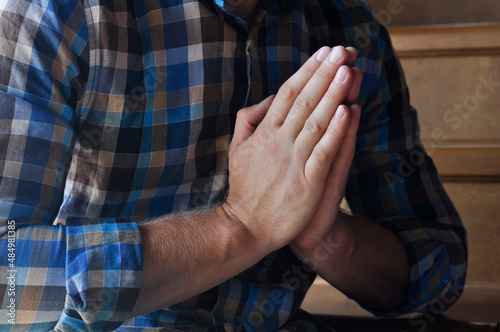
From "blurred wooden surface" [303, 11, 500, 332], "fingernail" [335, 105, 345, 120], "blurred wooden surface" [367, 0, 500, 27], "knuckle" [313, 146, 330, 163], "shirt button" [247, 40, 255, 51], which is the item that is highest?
"shirt button" [247, 40, 255, 51]

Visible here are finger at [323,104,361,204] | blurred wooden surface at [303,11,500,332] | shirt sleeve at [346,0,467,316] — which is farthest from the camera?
blurred wooden surface at [303,11,500,332]

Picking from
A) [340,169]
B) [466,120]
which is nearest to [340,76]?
[340,169]

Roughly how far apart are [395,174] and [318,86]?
405mm

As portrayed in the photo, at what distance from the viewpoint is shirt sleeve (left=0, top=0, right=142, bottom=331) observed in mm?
606

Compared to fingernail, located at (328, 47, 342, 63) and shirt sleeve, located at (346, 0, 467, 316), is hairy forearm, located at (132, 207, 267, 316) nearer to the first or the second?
fingernail, located at (328, 47, 342, 63)

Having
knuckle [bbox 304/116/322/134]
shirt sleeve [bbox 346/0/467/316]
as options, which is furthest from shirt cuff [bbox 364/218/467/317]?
knuckle [bbox 304/116/322/134]

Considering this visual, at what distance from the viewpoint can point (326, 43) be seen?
0.96 metres

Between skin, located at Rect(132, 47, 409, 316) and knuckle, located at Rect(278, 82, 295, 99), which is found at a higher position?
knuckle, located at Rect(278, 82, 295, 99)

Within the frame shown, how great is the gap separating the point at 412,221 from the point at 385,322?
0.18 meters

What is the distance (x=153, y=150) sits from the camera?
762 millimetres

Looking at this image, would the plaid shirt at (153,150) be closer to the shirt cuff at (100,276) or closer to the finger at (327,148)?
the shirt cuff at (100,276)

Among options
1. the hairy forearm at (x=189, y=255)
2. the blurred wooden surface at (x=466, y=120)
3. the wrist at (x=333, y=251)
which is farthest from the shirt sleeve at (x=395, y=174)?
the blurred wooden surface at (x=466, y=120)

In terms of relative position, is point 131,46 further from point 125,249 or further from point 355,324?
point 355,324

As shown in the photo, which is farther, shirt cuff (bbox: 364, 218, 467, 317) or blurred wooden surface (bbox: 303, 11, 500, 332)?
blurred wooden surface (bbox: 303, 11, 500, 332)
